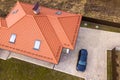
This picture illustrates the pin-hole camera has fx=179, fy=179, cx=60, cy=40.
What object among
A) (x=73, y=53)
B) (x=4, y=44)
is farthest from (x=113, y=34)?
(x=4, y=44)

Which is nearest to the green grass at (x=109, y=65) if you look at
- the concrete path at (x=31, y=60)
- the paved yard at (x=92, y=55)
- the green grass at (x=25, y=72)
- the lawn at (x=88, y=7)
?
the paved yard at (x=92, y=55)

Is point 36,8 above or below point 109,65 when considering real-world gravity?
above

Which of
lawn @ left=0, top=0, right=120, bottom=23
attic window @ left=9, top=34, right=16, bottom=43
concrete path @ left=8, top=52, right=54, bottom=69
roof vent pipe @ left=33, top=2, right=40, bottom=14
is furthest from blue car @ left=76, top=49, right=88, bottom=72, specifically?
attic window @ left=9, top=34, right=16, bottom=43

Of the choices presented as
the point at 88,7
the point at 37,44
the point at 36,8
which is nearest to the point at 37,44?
the point at 37,44

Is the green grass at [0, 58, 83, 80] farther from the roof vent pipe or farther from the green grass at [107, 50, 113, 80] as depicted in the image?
the roof vent pipe

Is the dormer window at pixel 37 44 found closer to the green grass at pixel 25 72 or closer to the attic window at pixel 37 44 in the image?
the attic window at pixel 37 44

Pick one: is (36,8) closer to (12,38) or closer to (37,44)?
(37,44)
